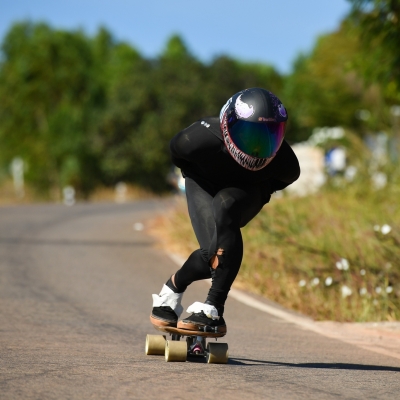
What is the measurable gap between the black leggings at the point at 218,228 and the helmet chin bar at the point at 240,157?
24 centimetres

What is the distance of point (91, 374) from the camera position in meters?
4.75

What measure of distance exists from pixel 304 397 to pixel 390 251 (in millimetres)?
5014

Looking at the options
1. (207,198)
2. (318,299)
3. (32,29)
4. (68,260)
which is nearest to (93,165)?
(32,29)

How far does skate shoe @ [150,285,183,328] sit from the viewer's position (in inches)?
221

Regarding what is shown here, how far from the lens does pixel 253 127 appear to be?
5305mm

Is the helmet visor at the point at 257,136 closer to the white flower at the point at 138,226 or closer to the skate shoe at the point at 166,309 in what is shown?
the skate shoe at the point at 166,309

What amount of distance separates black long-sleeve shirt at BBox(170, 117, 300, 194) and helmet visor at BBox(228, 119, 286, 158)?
0.62 feet

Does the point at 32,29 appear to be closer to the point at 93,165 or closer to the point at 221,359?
the point at 93,165

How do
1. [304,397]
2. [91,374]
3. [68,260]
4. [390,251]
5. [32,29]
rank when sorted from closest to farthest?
1. [304,397]
2. [91,374]
3. [390,251]
4. [68,260]
5. [32,29]

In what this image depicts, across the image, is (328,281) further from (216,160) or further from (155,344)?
(216,160)

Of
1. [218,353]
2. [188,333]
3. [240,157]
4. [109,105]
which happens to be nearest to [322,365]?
[218,353]

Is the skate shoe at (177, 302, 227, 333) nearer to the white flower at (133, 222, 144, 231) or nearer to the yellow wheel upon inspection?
Result: the yellow wheel

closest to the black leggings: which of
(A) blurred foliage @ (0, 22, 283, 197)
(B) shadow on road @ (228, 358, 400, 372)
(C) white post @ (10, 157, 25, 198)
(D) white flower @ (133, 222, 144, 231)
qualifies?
(B) shadow on road @ (228, 358, 400, 372)

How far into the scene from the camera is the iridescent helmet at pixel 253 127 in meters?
5.29
